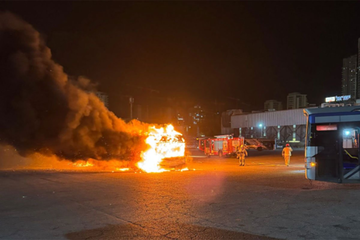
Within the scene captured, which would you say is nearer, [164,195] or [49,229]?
[49,229]

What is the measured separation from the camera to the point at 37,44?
50.6 feet

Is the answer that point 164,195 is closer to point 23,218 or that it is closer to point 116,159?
point 23,218

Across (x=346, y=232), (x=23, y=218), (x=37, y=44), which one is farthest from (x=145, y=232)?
(x=37, y=44)

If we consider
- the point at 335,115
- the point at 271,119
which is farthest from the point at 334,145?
the point at 271,119

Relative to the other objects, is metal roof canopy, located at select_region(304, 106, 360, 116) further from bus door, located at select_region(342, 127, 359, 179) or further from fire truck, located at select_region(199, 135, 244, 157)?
fire truck, located at select_region(199, 135, 244, 157)

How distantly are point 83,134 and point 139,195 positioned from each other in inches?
323

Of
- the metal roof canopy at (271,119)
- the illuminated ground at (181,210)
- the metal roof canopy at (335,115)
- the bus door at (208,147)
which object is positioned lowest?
the illuminated ground at (181,210)

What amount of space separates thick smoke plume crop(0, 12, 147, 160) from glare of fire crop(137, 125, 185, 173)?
24.1 inches

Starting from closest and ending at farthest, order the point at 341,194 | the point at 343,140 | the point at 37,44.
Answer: the point at 341,194, the point at 343,140, the point at 37,44

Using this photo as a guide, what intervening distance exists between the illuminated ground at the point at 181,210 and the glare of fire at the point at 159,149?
18.3 feet

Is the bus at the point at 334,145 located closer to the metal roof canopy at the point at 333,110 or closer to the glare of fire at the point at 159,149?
Result: the metal roof canopy at the point at 333,110

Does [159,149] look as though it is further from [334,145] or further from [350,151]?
[350,151]

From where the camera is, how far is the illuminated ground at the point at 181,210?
5855 mm

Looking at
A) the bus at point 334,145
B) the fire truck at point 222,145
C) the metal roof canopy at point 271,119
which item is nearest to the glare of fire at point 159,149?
the bus at point 334,145
